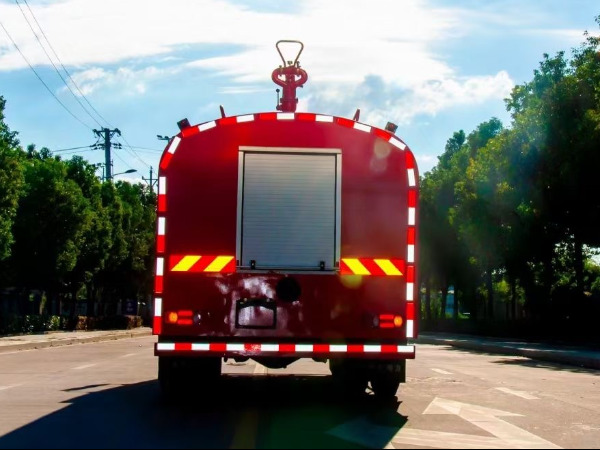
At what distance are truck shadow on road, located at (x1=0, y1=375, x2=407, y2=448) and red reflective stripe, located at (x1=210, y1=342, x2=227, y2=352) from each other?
68cm

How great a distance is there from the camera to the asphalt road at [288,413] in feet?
28.0

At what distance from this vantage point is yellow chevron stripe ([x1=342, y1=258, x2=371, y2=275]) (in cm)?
1013

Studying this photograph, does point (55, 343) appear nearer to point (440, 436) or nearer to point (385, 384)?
point (385, 384)

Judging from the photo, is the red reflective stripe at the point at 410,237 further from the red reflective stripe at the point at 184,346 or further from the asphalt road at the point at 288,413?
the red reflective stripe at the point at 184,346

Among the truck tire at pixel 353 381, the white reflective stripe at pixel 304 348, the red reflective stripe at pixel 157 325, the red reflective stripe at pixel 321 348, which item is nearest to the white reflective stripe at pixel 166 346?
the red reflective stripe at pixel 157 325

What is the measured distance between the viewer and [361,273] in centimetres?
1012

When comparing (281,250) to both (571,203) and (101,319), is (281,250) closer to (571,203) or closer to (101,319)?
(571,203)

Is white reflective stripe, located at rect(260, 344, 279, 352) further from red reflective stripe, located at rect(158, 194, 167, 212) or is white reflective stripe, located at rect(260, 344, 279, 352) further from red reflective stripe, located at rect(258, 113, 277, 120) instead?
red reflective stripe, located at rect(258, 113, 277, 120)

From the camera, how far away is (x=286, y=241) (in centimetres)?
1016

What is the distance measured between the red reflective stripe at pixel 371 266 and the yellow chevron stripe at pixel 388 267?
0.10 ft

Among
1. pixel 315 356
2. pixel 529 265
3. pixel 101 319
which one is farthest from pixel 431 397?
pixel 101 319

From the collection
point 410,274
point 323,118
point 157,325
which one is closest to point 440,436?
point 410,274

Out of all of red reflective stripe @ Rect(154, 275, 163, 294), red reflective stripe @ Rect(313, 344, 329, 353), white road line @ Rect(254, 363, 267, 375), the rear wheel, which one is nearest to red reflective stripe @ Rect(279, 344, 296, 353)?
red reflective stripe @ Rect(313, 344, 329, 353)

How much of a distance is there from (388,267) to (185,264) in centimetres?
207
